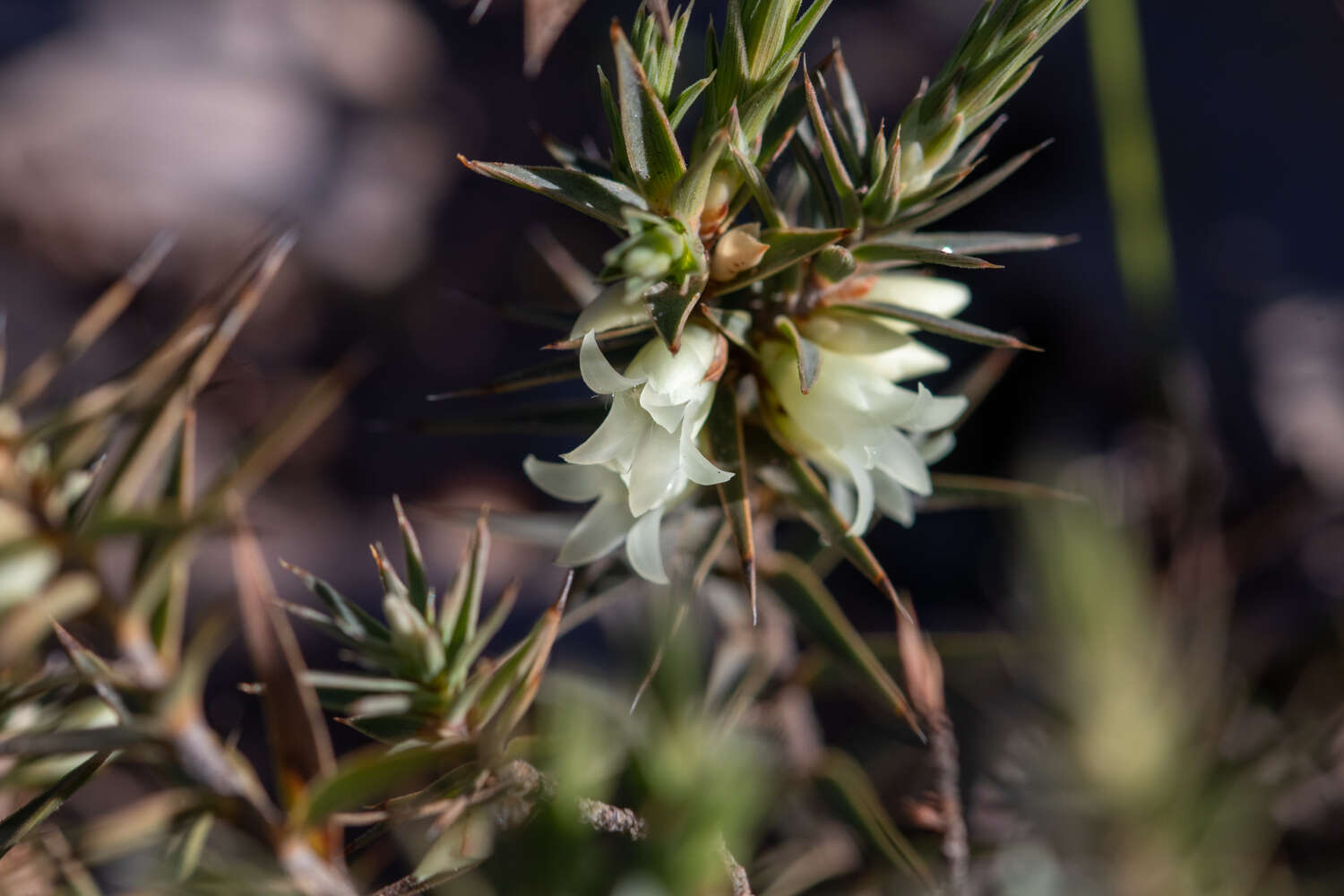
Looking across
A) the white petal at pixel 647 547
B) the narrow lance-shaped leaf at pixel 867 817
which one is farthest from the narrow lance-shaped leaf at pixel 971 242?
the narrow lance-shaped leaf at pixel 867 817

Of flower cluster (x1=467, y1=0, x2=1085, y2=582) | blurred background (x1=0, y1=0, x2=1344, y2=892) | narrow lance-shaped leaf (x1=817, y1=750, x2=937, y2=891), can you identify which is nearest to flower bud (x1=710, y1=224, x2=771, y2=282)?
flower cluster (x1=467, y1=0, x2=1085, y2=582)

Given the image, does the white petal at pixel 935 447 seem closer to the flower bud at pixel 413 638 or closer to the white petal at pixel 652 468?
the white petal at pixel 652 468

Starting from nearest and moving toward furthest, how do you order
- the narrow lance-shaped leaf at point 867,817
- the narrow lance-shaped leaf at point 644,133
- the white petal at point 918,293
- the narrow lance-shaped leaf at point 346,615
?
the narrow lance-shaped leaf at point 644,133
the narrow lance-shaped leaf at point 346,615
the white petal at point 918,293
the narrow lance-shaped leaf at point 867,817

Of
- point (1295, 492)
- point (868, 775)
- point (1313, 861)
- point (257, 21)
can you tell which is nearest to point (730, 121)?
point (868, 775)

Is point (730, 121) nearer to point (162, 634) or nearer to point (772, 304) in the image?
point (772, 304)

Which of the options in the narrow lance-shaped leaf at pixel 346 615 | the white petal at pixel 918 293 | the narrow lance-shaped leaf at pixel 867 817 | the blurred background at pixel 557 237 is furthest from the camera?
the blurred background at pixel 557 237

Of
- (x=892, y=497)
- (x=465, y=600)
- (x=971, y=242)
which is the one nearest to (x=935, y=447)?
(x=892, y=497)
